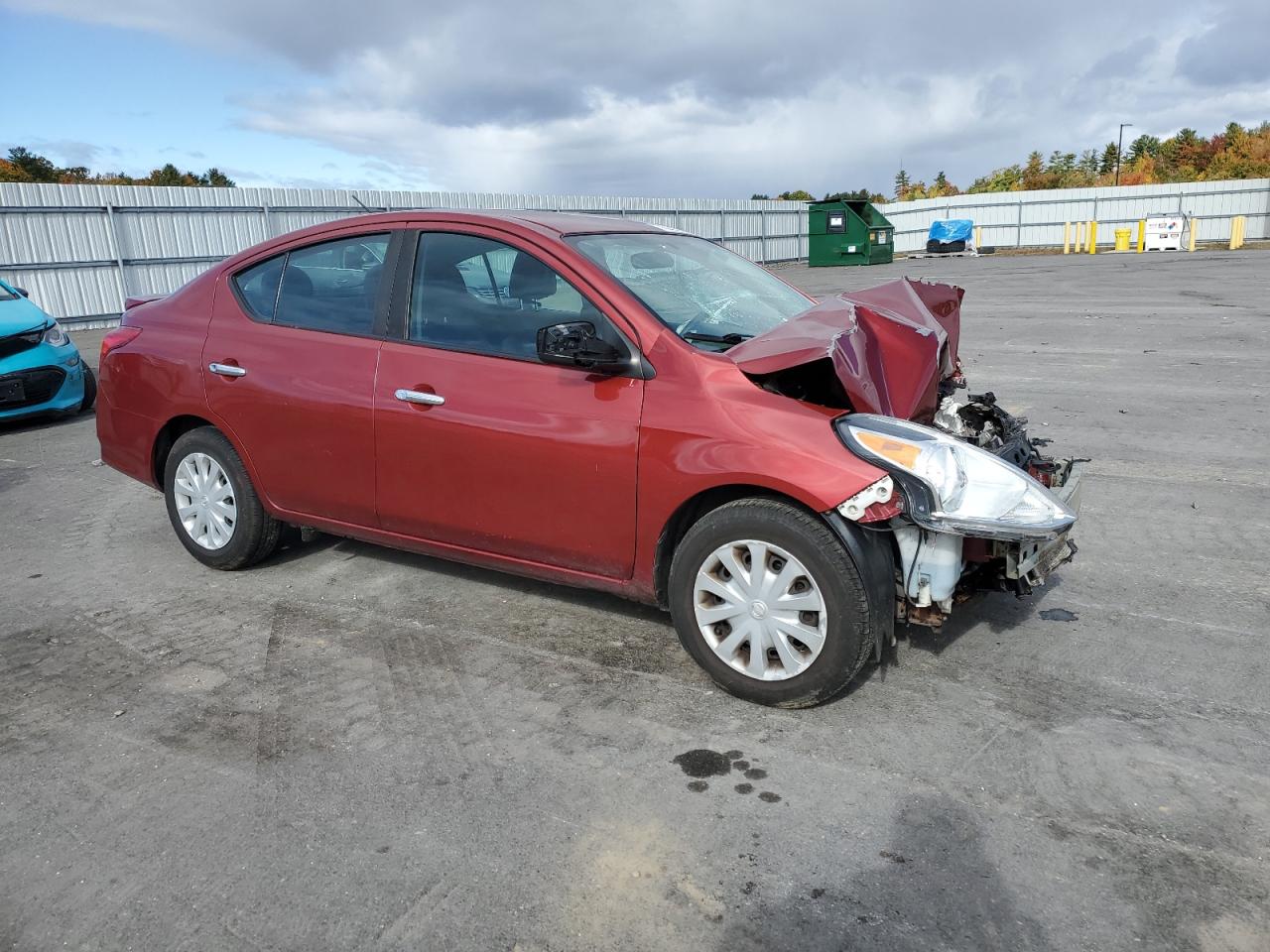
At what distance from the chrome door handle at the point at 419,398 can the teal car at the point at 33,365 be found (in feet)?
22.0

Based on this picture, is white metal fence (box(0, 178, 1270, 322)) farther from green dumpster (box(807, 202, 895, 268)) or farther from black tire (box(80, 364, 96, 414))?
black tire (box(80, 364, 96, 414))

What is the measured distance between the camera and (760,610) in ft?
11.4

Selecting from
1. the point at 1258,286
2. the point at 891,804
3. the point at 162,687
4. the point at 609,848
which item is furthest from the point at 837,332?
the point at 1258,286

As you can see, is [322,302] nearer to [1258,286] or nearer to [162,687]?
[162,687]

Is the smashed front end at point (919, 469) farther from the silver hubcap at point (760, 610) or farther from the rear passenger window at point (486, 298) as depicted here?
the rear passenger window at point (486, 298)

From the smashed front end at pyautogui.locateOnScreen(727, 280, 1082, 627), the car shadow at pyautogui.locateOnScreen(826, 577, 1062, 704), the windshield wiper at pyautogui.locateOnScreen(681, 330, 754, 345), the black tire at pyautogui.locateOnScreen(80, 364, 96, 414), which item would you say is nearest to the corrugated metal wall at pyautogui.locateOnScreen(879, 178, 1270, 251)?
the black tire at pyautogui.locateOnScreen(80, 364, 96, 414)

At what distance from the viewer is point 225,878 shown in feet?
8.93

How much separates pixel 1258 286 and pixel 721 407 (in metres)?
19.1

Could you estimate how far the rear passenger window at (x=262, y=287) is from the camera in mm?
4832

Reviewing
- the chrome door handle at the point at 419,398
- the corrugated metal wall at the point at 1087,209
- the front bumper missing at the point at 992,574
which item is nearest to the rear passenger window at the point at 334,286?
the chrome door handle at the point at 419,398

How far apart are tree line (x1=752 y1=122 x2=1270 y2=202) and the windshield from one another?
44991mm

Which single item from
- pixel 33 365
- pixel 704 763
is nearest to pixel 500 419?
pixel 704 763

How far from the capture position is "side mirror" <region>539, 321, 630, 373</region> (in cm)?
366

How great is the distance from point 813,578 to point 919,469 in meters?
0.49
